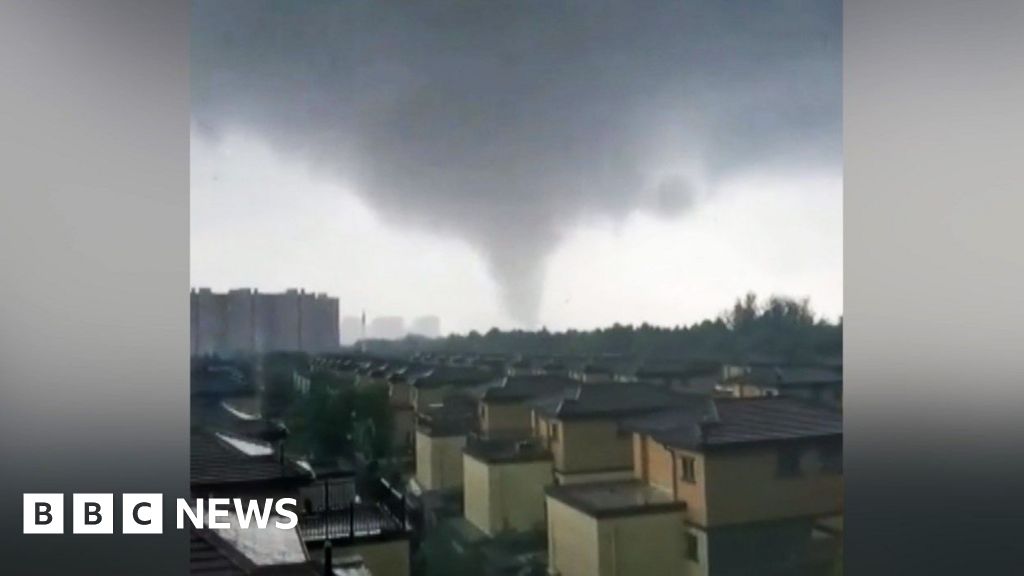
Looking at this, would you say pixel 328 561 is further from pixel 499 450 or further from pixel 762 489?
pixel 762 489

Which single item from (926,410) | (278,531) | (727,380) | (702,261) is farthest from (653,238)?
(278,531)

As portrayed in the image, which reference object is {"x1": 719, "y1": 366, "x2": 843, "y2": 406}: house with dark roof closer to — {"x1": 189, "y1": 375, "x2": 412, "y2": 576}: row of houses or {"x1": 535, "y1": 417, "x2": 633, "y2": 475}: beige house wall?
{"x1": 535, "y1": 417, "x2": 633, "y2": 475}: beige house wall

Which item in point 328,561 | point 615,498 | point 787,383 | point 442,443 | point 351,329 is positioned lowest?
point 328,561

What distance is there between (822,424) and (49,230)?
1.45 meters

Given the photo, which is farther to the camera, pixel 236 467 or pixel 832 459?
pixel 832 459

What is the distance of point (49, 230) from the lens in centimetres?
175

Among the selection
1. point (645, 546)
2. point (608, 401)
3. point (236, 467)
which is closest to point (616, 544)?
point (645, 546)

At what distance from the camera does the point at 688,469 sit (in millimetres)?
1809

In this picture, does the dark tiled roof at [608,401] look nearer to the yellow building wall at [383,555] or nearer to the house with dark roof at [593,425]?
the house with dark roof at [593,425]

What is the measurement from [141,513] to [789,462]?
3.89 feet

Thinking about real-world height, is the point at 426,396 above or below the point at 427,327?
below

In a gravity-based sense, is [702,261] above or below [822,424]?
above

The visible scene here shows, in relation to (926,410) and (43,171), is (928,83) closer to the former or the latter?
(926,410)

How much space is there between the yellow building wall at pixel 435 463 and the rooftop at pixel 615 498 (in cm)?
18
